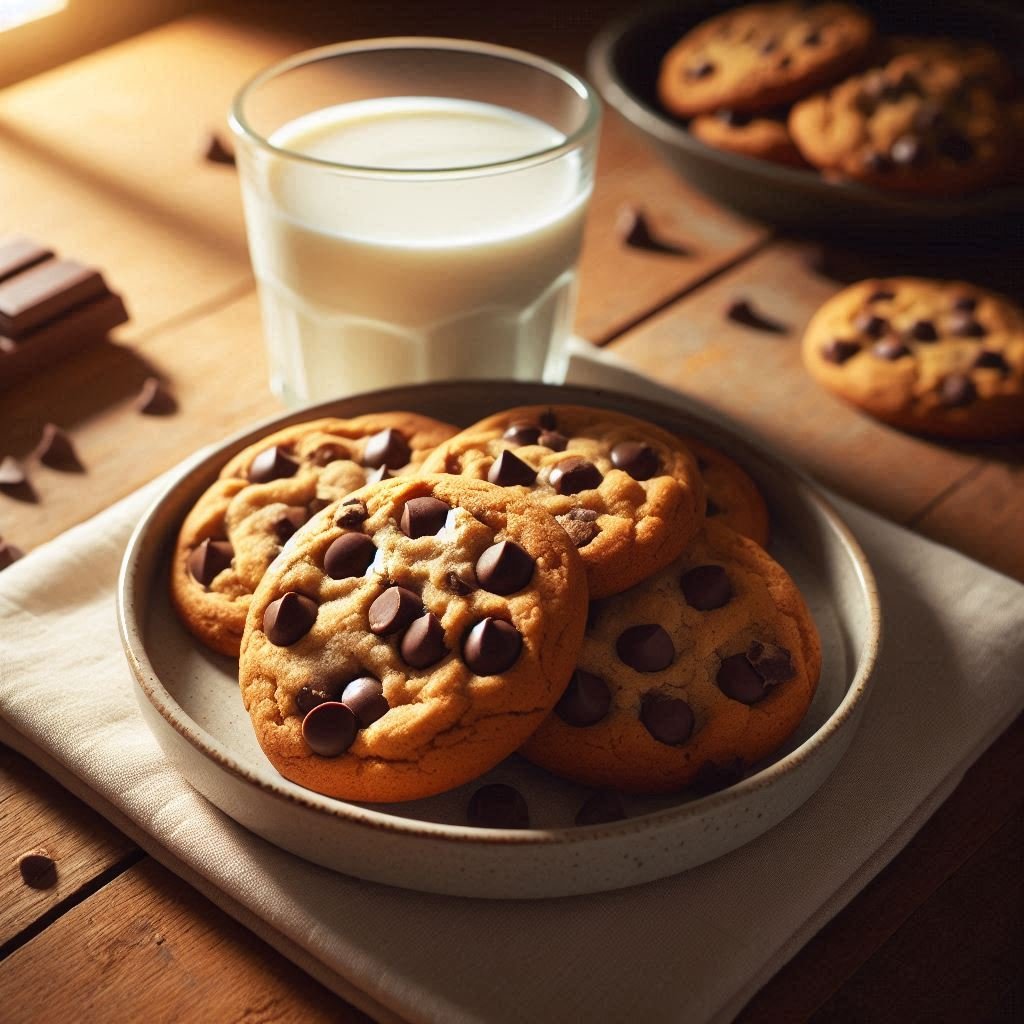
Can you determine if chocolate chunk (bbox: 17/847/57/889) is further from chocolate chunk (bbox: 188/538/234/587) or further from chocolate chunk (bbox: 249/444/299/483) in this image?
chocolate chunk (bbox: 249/444/299/483)

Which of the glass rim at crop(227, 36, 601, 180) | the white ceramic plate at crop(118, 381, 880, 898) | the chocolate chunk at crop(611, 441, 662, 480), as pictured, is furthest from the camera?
the glass rim at crop(227, 36, 601, 180)

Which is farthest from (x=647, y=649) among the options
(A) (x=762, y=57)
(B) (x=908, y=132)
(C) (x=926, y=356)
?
(A) (x=762, y=57)

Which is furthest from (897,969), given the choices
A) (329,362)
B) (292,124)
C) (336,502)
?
(292,124)

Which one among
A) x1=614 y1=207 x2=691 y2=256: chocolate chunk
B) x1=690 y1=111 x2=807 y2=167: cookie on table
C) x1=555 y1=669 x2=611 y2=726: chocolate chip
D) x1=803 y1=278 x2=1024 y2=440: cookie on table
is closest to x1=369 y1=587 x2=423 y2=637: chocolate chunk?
x1=555 y1=669 x2=611 y2=726: chocolate chip

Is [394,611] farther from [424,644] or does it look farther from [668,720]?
[668,720]

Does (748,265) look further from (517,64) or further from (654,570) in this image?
(654,570)

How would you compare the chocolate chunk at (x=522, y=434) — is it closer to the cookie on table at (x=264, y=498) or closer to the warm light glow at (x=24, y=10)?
the cookie on table at (x=264, y=498)
